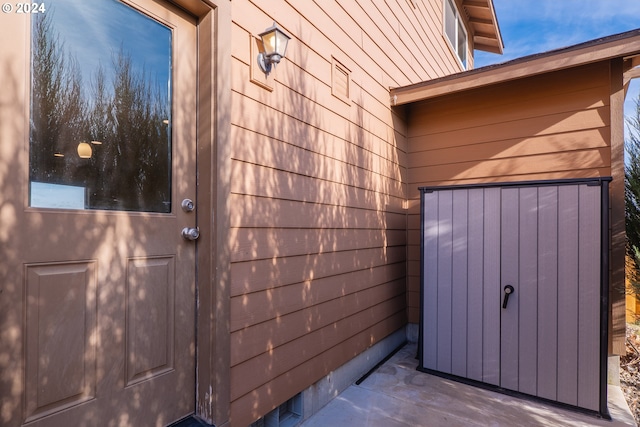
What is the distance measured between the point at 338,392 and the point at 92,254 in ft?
7.01

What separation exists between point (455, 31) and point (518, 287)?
220 inches

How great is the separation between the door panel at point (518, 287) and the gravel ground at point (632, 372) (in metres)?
0.48

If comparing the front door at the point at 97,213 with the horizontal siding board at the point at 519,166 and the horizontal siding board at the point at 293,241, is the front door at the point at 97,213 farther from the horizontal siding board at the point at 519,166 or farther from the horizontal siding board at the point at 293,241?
the horizontal siding board at the point at 519,166

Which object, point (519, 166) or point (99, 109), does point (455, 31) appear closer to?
point (519, 166)

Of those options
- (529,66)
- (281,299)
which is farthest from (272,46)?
(529,66)

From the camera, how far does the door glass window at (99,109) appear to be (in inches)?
50.6

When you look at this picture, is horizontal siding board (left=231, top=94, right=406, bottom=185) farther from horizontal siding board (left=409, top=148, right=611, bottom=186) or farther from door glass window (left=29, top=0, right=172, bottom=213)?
horizontal siding board (left=409, top=148, right=611, bottom=186)

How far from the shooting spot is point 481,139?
3584mm

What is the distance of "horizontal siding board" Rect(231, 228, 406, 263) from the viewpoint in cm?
191

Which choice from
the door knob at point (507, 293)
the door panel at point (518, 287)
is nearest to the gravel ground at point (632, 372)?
the door panel at point (518, 287)

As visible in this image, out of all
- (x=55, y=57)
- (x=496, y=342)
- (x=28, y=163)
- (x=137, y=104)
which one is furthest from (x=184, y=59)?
(x=496, y=342)

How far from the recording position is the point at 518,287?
9.04 feet

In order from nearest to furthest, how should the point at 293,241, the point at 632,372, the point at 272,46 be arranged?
the point at 272,46 → the point at 293,241 → the point at 632,372

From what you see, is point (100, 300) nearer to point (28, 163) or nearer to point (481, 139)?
point (28, 163)
